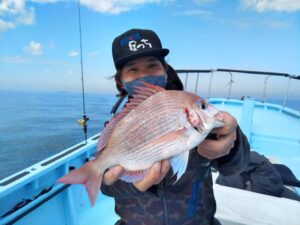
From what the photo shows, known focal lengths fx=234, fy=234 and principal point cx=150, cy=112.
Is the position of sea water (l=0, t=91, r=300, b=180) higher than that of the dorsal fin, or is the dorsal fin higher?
the dorsal fin

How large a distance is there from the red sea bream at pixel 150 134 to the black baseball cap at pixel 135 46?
426 millimetres

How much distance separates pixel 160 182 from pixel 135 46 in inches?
37.8

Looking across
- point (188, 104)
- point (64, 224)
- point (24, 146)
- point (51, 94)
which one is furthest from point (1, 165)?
point (51, 94)

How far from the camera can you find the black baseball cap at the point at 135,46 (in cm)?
163

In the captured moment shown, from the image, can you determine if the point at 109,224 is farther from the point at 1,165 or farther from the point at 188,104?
the point at 1,165

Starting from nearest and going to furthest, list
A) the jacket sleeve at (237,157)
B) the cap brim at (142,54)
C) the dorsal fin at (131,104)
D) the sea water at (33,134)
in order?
the dorsal fin at (131,104), the jacket sleeve at (237,157), the cap brim at (142,54), the sea water at (33,134)

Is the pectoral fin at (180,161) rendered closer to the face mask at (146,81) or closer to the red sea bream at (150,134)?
the red sea bream at (150,134)

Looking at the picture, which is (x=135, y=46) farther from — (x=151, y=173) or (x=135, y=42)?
(x=151, y=173)

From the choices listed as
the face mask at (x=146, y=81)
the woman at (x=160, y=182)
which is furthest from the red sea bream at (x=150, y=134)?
the face mask at (x=146, y=81)

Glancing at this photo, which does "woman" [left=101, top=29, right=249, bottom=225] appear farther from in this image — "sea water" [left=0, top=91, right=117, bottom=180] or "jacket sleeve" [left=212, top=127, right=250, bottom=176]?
"sea water" [left=0, top=91, right=117, bottom=180]

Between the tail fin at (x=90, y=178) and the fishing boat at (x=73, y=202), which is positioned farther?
the fishing boat at (x=73, y=202)

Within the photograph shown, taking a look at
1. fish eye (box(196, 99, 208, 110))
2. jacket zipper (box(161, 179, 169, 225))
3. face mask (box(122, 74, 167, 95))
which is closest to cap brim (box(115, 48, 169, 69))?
face mask (box(122, 74, 167, 95))

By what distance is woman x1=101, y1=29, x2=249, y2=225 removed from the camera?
1498 millimetres

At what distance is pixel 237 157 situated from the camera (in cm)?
146
